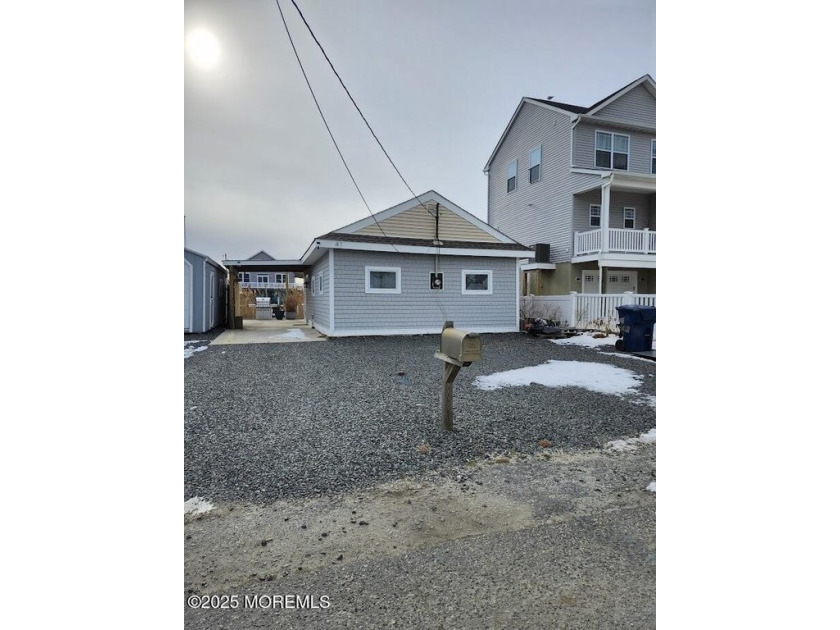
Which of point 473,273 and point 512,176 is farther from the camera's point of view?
point 512,176

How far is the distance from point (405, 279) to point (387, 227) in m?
0.98

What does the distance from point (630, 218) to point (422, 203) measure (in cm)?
530

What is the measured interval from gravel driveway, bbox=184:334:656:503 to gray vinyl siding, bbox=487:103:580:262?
5.66m

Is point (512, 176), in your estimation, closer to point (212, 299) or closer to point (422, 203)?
point (422, 203)

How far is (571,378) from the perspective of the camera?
3992 mm

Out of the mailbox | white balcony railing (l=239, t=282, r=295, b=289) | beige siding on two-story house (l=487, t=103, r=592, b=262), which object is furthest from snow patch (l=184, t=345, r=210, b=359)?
white balcony railing (l=239, t=282, r=295, b=289)

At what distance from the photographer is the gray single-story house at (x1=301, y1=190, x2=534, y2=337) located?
23.6ft

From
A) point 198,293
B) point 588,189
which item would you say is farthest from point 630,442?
point 198,293

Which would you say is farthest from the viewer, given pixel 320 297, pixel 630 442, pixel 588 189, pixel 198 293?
pixel 588 189

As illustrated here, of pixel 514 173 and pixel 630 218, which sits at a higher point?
pixel 514 173
